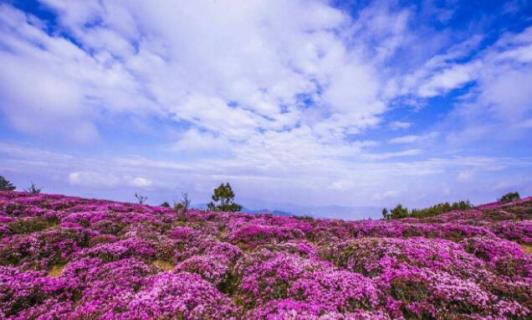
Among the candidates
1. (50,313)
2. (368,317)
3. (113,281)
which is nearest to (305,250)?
(368,317)

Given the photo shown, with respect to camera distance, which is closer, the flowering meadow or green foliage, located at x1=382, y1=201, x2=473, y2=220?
the flowering meadow

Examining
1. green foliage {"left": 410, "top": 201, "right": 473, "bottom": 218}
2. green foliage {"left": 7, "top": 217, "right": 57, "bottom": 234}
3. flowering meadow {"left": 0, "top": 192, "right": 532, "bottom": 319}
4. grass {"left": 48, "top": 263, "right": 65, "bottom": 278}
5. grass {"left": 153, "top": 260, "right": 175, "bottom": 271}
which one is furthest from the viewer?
green foliage {"left": 410, "top": 201, "right": 473, "bottom": 218}

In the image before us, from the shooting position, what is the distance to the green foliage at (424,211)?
117ft

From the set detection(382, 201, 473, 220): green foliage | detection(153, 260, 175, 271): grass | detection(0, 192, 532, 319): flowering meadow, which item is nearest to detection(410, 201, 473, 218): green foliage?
detection(382, 201, 473, 220): green foliage

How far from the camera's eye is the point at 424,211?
36594mm

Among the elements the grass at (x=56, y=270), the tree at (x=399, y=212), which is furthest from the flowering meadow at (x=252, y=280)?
the tree at (x=399, y=212)

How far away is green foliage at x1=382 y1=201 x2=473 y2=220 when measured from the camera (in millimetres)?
35531

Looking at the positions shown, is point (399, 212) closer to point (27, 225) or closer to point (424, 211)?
point (424, 211)

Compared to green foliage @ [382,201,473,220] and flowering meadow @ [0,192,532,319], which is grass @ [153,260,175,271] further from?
green foliage @ [382,201,473,220]

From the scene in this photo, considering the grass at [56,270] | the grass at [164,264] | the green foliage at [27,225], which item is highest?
the green foliage at [27,225]

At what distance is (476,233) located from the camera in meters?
16.2

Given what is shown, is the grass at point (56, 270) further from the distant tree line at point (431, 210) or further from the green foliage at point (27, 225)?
the distant tree line at point (431, 210)

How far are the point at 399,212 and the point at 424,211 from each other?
12.0 ft

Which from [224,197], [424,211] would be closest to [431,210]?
[424,211]
